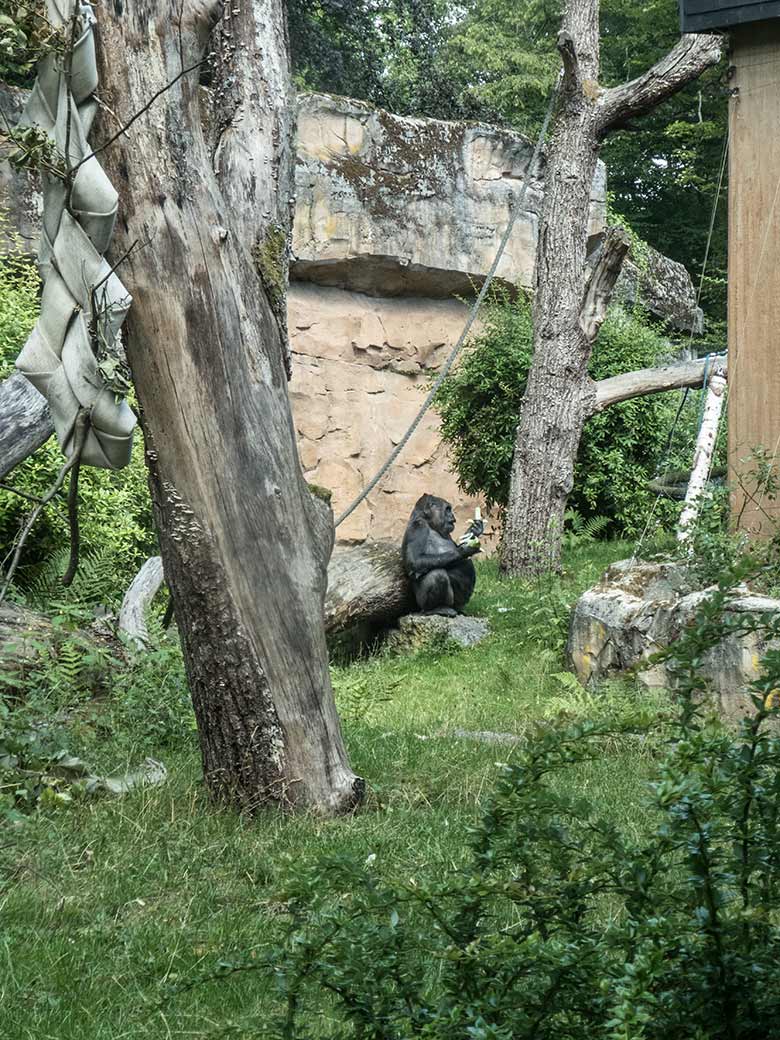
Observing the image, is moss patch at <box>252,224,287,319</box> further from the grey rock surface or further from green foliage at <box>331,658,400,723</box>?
the grey rock surface

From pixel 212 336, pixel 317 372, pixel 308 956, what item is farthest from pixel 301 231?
pixel 308 956

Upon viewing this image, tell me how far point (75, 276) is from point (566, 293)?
25.7ft

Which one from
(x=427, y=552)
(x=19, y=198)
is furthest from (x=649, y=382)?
(x=19, y=198)

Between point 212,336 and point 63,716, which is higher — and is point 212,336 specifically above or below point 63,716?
above

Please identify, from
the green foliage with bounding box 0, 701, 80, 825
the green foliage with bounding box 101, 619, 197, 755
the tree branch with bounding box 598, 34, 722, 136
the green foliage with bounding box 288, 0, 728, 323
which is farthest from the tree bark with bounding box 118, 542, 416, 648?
the green foliage with bounding box 288, 0, 728, 323

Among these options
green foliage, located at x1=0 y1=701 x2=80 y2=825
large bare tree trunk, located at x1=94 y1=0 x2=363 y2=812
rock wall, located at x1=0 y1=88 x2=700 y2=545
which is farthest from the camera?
rock wall, located at x1=0 y1=88 x2=700 y2=545

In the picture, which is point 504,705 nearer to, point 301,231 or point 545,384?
point 545,384

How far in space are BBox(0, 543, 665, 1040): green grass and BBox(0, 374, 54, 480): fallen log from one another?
2068mm

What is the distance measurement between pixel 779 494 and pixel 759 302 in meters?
1.22

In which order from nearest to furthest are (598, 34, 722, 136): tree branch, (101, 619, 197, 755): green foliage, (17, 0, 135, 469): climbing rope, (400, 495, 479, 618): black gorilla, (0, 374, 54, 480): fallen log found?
(17, 0, 135, 469): climbing rope → (101, 619, 197, 755): green foliage → (0, 374, 54, 480): fallen log → (400, 495, 479, 618): black gorilla → (598, 34, 722, 136): tree branch

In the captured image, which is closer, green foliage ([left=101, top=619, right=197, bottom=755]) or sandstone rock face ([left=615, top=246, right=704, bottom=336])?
green foliage ([left=101, top=619, right=197, bottom=755])

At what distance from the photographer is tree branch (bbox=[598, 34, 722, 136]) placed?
1023cm

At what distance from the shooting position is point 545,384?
36.5 feet

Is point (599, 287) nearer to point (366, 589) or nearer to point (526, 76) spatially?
point (366, 589)
